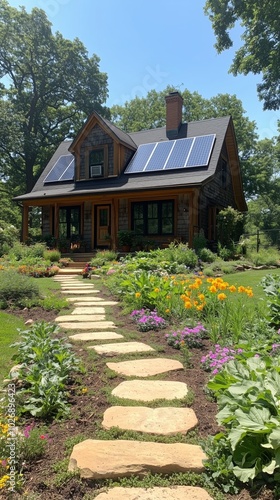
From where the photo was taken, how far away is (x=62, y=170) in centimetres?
1862

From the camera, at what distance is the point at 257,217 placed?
101 ft

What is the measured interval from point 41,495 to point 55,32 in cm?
3192

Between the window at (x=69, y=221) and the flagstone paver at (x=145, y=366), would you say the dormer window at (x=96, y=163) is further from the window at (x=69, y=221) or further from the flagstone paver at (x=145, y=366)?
the flagstone paver at (x=145, y=366)

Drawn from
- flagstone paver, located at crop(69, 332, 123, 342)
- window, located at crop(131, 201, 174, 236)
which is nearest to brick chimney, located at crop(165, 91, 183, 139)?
window, located at crop(131, 201, 174, 236)

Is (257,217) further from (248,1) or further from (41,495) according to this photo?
(41,495)

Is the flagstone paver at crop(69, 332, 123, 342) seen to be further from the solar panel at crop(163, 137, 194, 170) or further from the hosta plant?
the solar panel at crop(163, 137, 194, 170)

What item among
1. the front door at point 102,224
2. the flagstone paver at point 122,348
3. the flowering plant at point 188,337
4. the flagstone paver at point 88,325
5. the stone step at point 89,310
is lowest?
the flagstone paver at point 122,348

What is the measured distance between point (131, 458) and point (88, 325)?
295 cm

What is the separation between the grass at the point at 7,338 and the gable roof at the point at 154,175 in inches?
340

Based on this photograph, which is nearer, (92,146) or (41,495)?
(41,495)

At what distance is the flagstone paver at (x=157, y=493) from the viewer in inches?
65.4

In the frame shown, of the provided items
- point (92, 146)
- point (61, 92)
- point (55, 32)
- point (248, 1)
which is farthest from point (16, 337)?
point (55, 32)

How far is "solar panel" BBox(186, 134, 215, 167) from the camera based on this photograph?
46.3 feet

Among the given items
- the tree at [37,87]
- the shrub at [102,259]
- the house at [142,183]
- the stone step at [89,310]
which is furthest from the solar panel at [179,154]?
the tree at [37,87]
